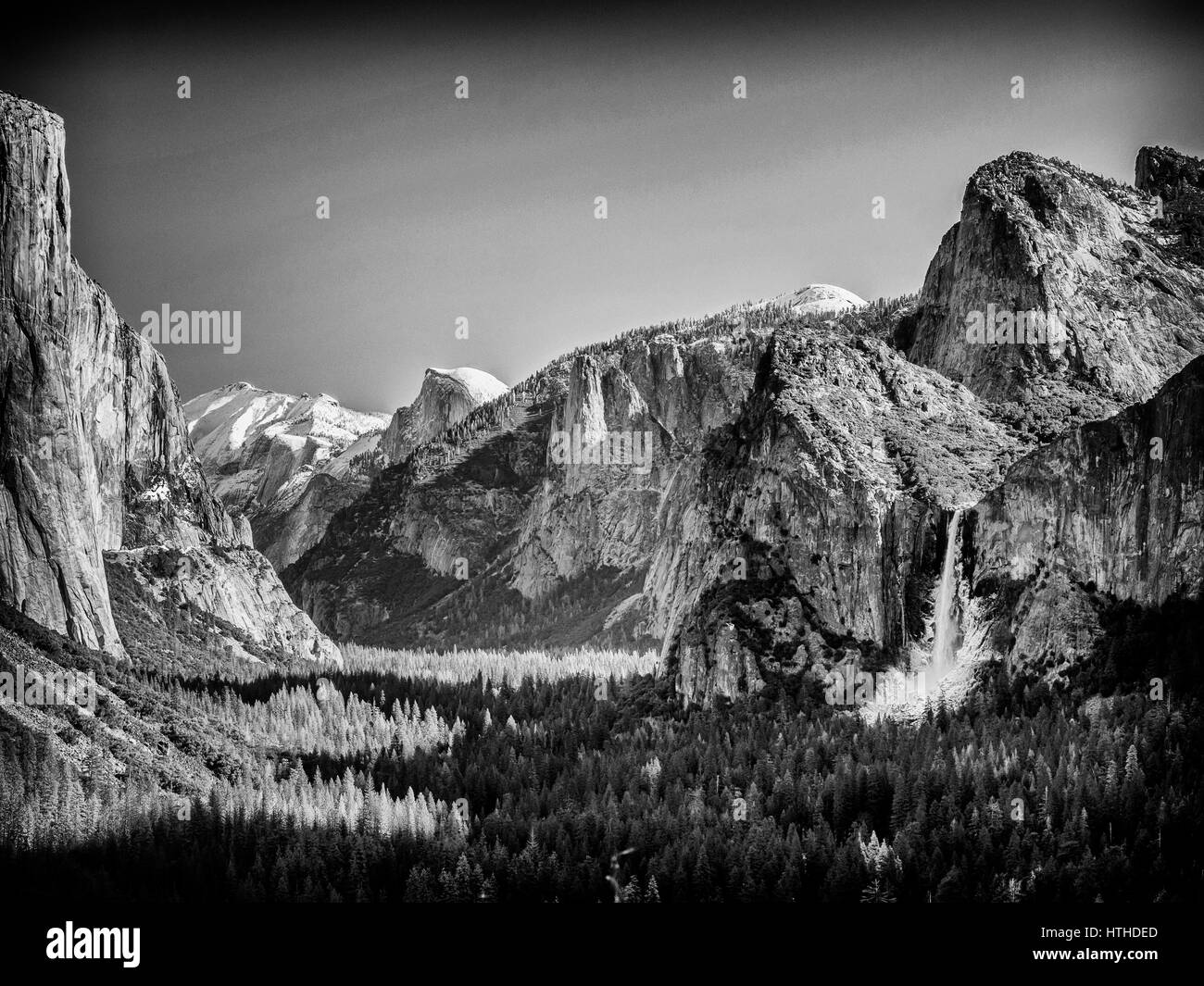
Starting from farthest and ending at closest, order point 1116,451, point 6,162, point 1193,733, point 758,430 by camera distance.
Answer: point 758,430, point 6,162, point 1116,451, point 1193,733

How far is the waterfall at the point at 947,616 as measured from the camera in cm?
15888

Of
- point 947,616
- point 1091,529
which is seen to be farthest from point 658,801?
point 1091,529

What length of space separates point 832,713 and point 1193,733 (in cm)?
4296

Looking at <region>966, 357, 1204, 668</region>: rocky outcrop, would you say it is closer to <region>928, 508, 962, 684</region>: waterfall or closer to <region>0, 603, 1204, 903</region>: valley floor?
<region>928, 508, 962, 684</region>: waterfall

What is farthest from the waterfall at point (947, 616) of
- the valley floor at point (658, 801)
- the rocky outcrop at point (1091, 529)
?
the valley floor at point (658, 801)

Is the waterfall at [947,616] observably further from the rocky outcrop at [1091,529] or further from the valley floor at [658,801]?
the valley floor at [658,801]

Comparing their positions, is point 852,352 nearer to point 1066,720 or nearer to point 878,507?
point 878,507

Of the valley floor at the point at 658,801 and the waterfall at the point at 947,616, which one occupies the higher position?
the waterfall at the point at 947,616

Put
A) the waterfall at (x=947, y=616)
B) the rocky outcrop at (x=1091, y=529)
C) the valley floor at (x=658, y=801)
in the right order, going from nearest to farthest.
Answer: the valley floor at (x=658, y=801)
the rocky outcrop at (x=1091, y=529)
the waterfall at (x=947, y=616)

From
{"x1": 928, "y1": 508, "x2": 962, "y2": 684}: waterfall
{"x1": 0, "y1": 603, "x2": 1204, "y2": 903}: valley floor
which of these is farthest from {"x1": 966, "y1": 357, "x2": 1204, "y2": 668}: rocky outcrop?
{"x1": 0, "y1": 603, "x2": 1204, "y2": 903}: valley floor

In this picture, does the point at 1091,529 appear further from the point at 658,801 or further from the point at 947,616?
the point at 658,801

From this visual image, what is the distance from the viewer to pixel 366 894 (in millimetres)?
104938

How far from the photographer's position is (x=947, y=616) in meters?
163

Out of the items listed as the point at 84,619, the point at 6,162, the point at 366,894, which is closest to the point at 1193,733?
→ the point at 366,894
